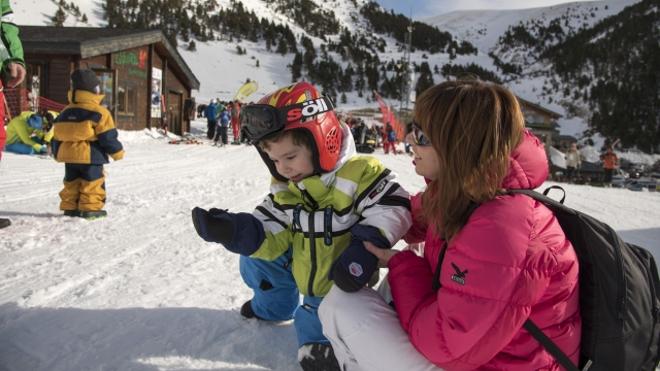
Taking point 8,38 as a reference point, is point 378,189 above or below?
below

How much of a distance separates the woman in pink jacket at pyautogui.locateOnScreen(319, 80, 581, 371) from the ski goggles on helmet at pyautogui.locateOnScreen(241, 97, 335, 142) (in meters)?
0.54

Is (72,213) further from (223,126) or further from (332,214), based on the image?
(223,126)

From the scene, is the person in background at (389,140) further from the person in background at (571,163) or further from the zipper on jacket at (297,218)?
the zipper on jacket at (297,218)

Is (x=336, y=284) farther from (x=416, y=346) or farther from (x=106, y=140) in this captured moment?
(x=106, y=140)

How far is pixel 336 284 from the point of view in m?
1.49

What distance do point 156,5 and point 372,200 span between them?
6506 cm

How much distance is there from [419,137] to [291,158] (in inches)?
24.8

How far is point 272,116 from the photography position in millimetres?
1733

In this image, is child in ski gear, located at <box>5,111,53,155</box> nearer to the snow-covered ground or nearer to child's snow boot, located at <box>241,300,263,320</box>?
the snow-covered ground

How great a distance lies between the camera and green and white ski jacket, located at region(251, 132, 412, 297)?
1.73 meters

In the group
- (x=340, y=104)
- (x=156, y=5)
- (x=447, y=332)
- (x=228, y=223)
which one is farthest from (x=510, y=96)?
(x=156, y=5)

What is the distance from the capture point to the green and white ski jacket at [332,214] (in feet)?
5.67

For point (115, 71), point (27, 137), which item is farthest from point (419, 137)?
point (115, 71)

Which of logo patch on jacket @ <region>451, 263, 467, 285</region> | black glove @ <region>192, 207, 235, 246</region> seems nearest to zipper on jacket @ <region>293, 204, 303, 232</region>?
black glove @ <region>192, 207, 235, 246</region>
